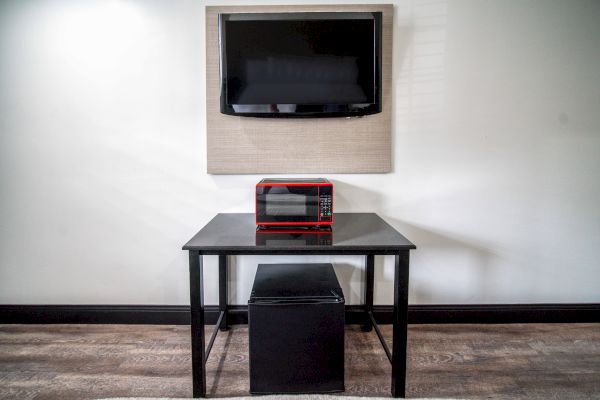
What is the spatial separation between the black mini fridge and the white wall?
74cm

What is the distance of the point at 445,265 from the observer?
243cm

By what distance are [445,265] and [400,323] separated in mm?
875

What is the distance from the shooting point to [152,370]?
194 centimetres

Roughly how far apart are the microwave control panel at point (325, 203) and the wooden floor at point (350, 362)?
771 mm

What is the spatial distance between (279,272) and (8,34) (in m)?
2.10

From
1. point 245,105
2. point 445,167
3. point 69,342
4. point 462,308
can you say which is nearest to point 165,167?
point 245,105

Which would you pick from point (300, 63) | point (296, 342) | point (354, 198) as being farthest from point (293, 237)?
point (300, 63)

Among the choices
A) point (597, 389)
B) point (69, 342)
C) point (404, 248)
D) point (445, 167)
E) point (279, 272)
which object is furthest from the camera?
point (445, 167)

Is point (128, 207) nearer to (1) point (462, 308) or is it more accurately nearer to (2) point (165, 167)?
(2) point (165, 167)

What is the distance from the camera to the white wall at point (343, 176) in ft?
7.51

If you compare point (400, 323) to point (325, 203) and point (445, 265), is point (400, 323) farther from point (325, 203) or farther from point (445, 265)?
point (445, 265)

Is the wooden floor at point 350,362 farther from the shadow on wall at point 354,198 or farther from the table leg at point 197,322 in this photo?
the shadow on wall at point 354,198

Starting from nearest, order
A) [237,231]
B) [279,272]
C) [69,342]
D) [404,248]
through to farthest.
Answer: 1. [404,248]
2. [237,231]
3. [279,272]
4. [69,342]

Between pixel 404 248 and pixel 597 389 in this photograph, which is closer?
pixel 404 248
